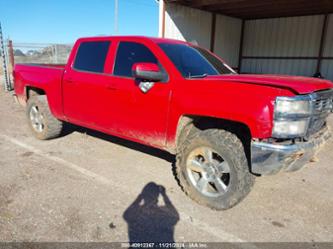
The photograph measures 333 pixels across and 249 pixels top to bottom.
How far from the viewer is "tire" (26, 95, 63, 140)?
5.24m

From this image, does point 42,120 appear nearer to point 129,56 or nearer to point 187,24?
point 129,56

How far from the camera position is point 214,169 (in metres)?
3.17

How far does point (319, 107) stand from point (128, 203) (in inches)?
94.3

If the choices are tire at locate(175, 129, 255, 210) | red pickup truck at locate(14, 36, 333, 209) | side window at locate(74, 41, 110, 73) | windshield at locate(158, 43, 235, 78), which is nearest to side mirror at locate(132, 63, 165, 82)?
red pickup truck at locate(14, 36, 333, 209)

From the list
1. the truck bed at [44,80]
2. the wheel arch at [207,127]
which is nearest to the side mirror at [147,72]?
the wheel arch at [207,127]

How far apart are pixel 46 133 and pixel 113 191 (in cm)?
262

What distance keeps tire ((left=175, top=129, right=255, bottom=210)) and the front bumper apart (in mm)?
218

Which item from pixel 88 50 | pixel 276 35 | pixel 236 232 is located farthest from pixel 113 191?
pixel 276 35

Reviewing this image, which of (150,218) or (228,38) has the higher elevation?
(228,38)

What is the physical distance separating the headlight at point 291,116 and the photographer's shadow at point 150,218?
4.64ft

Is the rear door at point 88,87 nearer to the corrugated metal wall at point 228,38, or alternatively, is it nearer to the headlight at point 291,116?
the headlight at point 291,116

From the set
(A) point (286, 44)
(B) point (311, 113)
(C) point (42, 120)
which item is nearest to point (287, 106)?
(B) point (311, 113)

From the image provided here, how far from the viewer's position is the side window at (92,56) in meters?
4.26

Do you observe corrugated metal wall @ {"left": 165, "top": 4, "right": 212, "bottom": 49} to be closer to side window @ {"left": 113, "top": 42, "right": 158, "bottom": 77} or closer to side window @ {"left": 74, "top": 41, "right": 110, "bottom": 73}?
side window @ {"left": 74, "top": 41, "right": 110, "bottom": 73}
